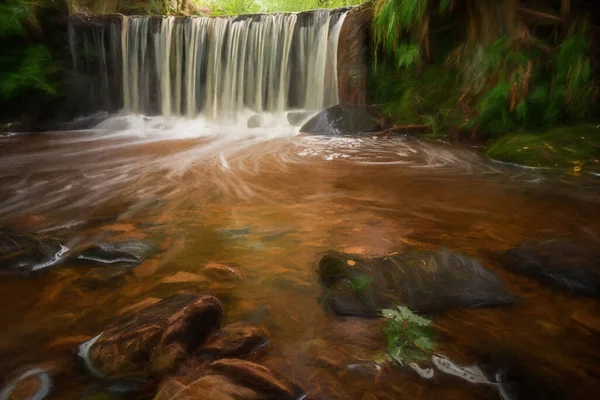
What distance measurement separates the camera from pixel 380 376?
4.45 ft

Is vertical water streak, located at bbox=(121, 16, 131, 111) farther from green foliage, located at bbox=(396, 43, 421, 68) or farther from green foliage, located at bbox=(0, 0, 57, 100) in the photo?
green foliage, located at bbox=(396, 43, 421, 68)

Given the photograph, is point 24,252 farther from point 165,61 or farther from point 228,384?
point 165,61

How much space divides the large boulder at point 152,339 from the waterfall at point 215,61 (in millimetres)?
8327

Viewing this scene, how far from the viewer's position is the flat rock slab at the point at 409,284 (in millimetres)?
1758

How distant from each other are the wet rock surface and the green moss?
475cm

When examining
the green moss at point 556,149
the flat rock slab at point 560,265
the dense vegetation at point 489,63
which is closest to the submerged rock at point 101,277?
the flat rock slab at point 560,265

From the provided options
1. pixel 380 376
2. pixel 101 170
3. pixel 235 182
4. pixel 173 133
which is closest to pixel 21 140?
pixel 173 133

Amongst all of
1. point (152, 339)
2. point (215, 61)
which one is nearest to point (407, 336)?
point (152, 339)

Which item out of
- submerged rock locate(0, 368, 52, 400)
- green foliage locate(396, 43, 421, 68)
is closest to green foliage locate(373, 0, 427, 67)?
green foliage locate(396, 43, 421, 68)

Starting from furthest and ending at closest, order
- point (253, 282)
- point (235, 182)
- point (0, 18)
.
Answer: point (0, 18) < point (235, 182) < point (253, 282)

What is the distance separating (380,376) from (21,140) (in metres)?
9.25

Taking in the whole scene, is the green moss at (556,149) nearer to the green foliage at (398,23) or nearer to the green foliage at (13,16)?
the green foliage at (398,23)

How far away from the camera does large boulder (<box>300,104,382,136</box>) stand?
791cm

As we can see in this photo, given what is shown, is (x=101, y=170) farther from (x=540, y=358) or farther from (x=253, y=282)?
(x=540, y=358)
